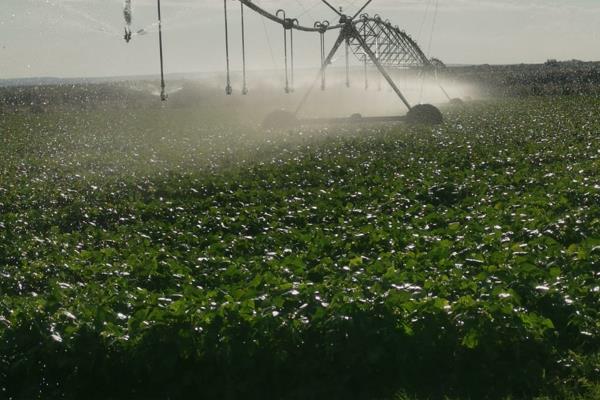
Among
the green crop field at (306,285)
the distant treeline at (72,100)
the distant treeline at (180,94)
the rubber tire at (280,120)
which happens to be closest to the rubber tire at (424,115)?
the rubber tire at (280,120)

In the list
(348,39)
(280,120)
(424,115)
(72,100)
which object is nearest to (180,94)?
(72,100)

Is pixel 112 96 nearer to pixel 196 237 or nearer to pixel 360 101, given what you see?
pixel 360 101

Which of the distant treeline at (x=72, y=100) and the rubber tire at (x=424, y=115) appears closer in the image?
the rubber tire at (x=424, y=115)

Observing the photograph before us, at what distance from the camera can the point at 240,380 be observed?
8.24m

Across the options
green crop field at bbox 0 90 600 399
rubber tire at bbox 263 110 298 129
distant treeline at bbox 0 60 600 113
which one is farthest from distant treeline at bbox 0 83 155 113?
green crop field at bbox 0 90 600 399

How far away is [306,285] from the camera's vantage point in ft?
29.7

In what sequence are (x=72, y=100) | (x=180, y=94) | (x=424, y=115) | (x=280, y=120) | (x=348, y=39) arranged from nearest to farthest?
(x=424, y=115) → (x=280, y=120) → (x=348, y=39) → (x=72, y=100) → (x=180, y=94)

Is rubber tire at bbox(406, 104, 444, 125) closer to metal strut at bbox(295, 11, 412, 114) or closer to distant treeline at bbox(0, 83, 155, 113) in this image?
metal strut at bbox(295, 11, 412, 114)

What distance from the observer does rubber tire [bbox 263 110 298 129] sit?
43656mm

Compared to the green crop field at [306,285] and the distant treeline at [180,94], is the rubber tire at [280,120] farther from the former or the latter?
the distant treeline at [180,94]

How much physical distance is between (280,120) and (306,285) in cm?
3545

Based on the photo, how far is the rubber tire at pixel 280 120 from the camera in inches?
1719

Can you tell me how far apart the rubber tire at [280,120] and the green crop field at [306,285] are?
21.6m

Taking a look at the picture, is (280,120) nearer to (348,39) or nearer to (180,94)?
(348,39)
